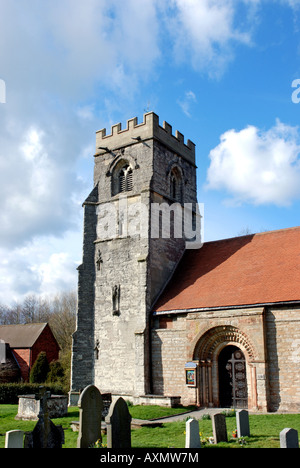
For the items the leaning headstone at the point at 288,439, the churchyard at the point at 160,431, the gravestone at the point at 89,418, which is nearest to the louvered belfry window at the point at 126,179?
the churchyard at the point at 160,431

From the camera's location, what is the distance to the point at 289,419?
1373cm

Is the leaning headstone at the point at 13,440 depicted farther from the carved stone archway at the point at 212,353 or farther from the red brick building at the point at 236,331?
the carved stone archway at the point at 212,353

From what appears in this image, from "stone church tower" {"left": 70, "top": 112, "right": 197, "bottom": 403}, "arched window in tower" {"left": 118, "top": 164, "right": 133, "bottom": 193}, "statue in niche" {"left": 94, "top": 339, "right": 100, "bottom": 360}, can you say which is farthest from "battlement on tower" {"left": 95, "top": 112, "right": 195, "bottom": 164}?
"statue in niche" {"left": 94, "top": 339, "right": 100, "bottom": 360}

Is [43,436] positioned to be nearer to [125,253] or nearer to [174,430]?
[174,430]

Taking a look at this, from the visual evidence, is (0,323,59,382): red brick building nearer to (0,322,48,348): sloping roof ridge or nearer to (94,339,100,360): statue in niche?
(0,322,48,348): sloping roof ridge

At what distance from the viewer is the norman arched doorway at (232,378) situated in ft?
57.5

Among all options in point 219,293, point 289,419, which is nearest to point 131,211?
point 219,293

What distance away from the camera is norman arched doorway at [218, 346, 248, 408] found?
1752 cm

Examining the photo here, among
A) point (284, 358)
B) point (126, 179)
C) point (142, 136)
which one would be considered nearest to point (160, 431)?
point (284, 358)

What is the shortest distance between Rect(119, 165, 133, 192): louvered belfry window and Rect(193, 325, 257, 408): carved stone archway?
9.27 metres

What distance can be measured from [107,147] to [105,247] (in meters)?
6.05

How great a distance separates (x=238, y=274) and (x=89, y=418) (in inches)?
454

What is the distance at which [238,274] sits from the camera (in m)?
20.0
